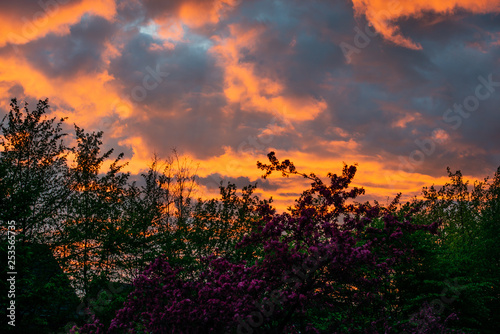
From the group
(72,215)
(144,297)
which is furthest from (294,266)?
(72,215)

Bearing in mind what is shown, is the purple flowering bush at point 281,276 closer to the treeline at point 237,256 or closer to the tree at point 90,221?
the treeline at point 237,256

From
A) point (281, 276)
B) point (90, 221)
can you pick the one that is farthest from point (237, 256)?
point (281, 276)

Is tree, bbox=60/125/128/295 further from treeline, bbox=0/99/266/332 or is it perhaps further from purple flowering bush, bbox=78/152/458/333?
purple flowering bush, bbox=78/152/458/333

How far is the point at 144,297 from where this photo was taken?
28.9 feet

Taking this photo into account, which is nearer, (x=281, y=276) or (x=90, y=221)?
(x=281, y=276)

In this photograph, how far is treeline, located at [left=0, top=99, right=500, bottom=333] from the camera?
815 cm

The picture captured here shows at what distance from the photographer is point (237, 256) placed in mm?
24172

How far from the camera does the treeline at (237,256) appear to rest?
8148mm

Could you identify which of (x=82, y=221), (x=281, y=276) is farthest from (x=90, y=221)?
(x=281, y=276)

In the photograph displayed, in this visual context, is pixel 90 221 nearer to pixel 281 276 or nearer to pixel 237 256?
pixel 237 256

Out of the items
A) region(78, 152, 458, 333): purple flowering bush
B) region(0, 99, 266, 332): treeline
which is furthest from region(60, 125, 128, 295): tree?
region(78, 152, 458, 333): purple flowering bush

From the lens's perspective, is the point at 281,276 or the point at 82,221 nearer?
the point at 281,276

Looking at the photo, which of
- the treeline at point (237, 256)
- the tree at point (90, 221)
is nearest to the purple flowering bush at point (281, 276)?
the treeline at point (237, 256)

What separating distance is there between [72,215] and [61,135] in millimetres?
4610
